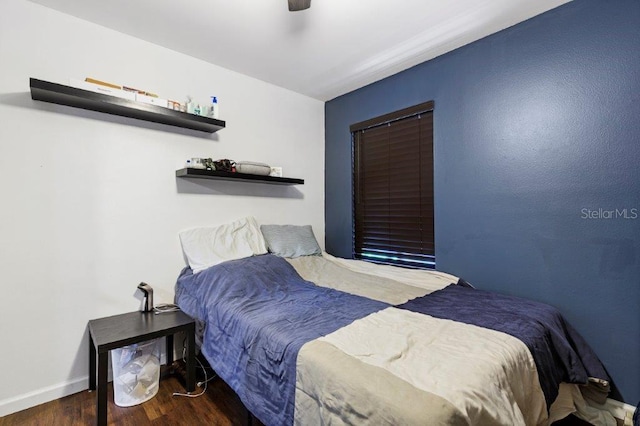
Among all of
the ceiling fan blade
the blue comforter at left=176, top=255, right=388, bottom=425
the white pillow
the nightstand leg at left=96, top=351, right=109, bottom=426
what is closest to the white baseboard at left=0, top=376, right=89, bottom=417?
the nightstand leg at left=96, top=351, right=109, bottom=426

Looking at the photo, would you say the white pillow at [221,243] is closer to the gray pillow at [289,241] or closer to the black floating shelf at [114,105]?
the gray pillow at [289,241]

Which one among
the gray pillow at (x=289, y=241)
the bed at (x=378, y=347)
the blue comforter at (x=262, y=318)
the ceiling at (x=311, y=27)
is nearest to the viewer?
the bed at (x=378, y=347)

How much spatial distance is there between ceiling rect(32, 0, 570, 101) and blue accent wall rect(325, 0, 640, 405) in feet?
0.74

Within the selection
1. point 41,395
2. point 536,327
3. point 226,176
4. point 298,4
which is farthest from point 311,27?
point 41,395

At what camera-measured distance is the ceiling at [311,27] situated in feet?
6.00

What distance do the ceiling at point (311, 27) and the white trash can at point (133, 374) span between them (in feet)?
6.89

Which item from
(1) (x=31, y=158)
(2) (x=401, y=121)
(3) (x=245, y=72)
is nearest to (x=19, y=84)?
(1) (x=31, y=158)

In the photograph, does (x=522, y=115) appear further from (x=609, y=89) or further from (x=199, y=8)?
(x=199, y=8)

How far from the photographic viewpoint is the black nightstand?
4.98 feet

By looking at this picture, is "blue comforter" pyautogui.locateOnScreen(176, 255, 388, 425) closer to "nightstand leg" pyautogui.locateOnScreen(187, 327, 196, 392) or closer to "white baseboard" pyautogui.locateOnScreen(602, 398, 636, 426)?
"nightstand leg" pyautogui.locateOnScreen(187, 327, 196, 392)

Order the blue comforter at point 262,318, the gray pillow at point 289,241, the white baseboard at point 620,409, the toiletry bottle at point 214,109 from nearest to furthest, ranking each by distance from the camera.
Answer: the blue comforter at point 262,318
the white baseboard at point 620,409
the toiletry bottle at point 214,109
the gray pillow at point 289,241

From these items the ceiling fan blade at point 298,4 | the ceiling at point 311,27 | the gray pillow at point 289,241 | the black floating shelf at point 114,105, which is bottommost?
the gray pillow at point 289,241

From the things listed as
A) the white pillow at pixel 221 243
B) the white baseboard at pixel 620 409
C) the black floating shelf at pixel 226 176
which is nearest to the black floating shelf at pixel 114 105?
the black floating shelf at pixel 226 176

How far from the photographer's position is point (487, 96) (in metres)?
2.13
